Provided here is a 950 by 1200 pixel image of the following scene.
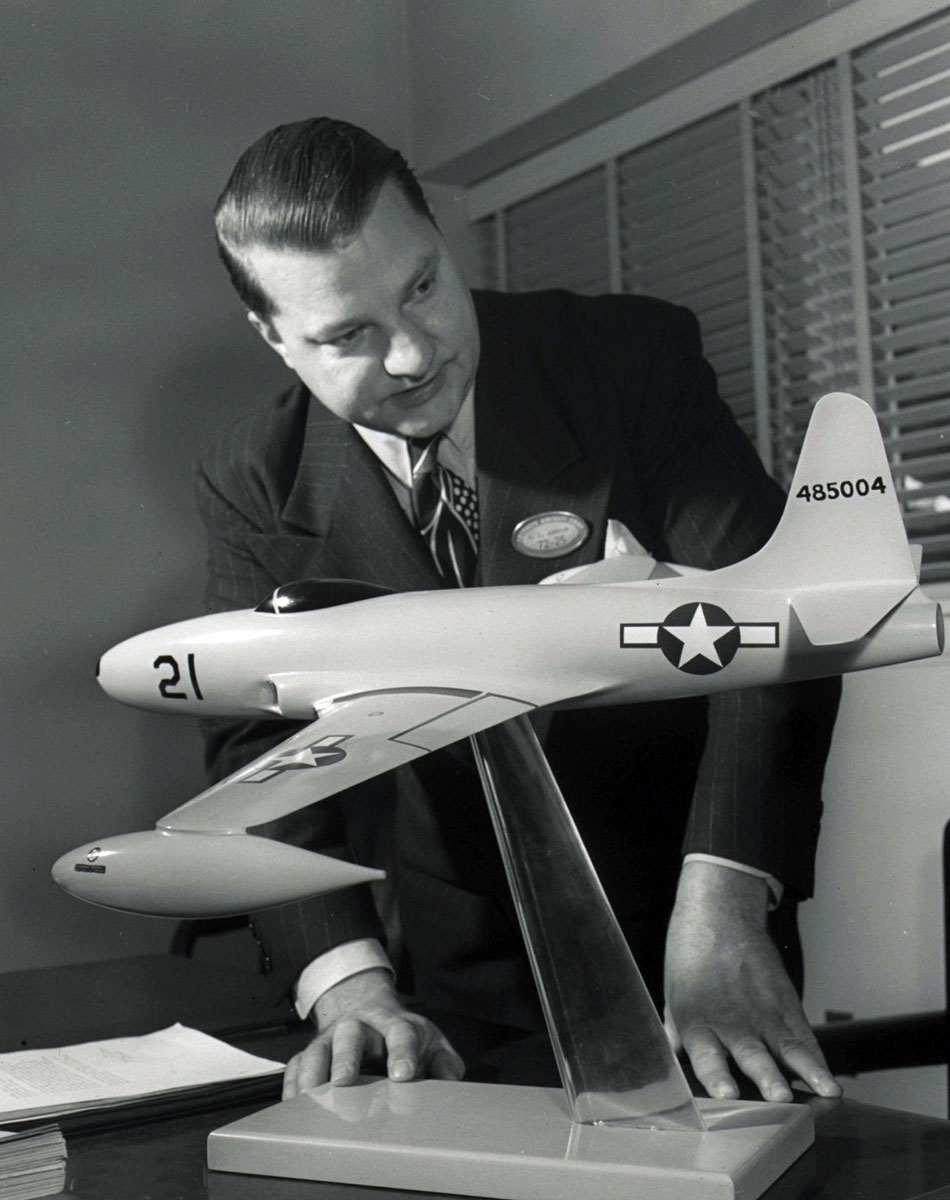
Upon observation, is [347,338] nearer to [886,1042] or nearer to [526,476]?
[526,476]

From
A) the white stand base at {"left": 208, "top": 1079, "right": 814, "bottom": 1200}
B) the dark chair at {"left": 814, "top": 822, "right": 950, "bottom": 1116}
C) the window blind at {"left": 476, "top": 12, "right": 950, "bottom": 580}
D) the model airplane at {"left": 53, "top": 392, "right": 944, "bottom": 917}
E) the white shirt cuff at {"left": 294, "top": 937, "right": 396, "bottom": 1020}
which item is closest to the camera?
the white stand base at {"left": 208, "top": 1079, "right": 814, "bottom": 1200}

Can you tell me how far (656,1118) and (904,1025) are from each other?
0.59m

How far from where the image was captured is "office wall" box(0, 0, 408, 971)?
167 centimetres

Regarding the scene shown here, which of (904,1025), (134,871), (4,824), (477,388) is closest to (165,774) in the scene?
(4,824)

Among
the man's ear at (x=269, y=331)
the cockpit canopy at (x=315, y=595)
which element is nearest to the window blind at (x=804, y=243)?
the man's ear at (x=269, y=331)

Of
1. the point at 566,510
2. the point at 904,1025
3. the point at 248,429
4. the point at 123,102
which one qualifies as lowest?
the point at 904,1025

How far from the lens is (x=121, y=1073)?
955mm

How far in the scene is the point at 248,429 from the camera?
53.3 inches

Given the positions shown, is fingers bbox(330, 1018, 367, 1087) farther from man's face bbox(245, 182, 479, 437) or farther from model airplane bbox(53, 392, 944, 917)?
man's face bbox(245, 182, 479, 437)

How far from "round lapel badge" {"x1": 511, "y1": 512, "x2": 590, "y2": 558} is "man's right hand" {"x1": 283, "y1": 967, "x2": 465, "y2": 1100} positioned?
1.27ft

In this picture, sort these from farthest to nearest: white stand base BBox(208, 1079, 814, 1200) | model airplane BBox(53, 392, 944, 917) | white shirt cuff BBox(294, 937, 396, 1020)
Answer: white shirt cuff BBox(294, 937, 396, 1020)
model airplane BBox(53, 392, 944, 917)
white stand base BBox(208, 1079, 814, 1200)

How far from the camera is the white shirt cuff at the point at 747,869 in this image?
97 cm

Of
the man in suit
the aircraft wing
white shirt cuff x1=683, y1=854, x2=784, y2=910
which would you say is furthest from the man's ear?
white shirt cuff x1=683, y1=854, x2=784, y2=910

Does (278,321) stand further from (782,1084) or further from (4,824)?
(4,824)
